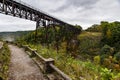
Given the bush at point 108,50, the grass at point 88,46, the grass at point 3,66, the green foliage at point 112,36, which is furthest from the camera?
the grass at point 88,46

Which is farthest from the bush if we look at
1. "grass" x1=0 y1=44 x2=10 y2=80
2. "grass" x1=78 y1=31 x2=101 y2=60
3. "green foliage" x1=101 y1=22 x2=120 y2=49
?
"grass" x1=0 y1=44 x2=10 y2=80

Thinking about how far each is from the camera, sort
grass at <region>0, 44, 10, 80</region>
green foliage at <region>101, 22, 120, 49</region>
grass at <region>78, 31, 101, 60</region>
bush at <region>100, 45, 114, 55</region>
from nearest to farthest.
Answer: grass at <region>0, 44, 10, 80</region> → bush at <region>100, 45, 114, 55</region> → green foliage at <region>101, 22, 120, 49</region> → grass at <region>78, 31, 101, 60</region>

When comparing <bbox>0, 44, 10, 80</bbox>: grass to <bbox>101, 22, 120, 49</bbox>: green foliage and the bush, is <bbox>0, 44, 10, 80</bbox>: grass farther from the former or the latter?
<bbox>101, 22, 120, 49</bbox>: green foliage

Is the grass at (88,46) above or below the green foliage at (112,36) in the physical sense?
below

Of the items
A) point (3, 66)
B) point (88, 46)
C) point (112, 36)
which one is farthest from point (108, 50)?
point (3, 66)

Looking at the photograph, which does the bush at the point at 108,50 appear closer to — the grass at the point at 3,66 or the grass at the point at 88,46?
the grass at the point at 88,46

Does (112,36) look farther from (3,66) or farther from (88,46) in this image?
(3,66)

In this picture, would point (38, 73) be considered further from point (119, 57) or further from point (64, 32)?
point (119, 57)

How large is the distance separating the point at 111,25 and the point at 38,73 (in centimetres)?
9206

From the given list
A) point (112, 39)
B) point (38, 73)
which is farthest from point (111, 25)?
point (38, 73)

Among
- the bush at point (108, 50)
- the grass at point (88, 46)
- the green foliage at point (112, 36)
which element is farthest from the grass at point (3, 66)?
the grass at point (88, 46)

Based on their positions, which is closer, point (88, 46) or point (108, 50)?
point (108, 50)

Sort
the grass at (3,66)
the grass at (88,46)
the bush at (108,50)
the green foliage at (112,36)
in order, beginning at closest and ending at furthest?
the grass at (3,66) → the bush at (108,50) → the green foliage at (112,36) → the grass at (88,46)

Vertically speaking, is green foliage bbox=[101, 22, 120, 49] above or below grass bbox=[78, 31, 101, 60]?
above
